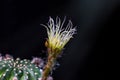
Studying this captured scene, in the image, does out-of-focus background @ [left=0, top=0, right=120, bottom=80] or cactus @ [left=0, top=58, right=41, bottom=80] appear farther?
out-of-focus background @ [left=0, top=0, right=120, bottom=80]

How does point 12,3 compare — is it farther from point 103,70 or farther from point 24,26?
point 103,70

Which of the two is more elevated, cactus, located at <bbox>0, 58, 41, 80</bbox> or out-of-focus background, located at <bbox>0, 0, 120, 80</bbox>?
out-of-focus background, located at <bbox>0, 0, 120, 80</bbox>

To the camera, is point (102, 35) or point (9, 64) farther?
point (102, 35)

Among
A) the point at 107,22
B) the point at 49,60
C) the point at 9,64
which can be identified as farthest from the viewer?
the point at 107,22

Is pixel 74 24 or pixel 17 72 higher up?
pixel 74 24

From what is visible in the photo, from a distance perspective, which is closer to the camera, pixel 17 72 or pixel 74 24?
pixel 17 72

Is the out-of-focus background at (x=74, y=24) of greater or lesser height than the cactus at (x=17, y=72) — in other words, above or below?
above

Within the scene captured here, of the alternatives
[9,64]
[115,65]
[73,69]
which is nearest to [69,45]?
[73,69]

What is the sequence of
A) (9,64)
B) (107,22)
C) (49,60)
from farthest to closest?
(107,22) → (9,64) → (49,60)
